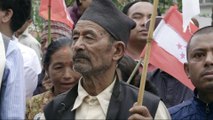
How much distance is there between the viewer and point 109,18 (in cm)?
379

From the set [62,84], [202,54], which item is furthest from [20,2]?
[202,54]

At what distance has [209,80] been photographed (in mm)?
3994

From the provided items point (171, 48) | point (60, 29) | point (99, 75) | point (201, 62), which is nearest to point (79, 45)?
point (99, 75)

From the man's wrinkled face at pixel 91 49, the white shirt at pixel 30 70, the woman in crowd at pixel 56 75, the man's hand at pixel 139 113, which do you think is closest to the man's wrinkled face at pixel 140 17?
the woman in crowd at pixel 56 75

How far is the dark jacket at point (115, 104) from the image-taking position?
358 cm

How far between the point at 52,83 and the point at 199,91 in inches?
53.7

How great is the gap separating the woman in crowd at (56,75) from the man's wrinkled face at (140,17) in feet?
3.28

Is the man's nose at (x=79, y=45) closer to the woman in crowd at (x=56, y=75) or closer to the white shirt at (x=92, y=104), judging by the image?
the white shirt at (x=92, y=104)

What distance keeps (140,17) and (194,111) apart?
2.21 m

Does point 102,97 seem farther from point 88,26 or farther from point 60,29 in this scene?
point 60,29

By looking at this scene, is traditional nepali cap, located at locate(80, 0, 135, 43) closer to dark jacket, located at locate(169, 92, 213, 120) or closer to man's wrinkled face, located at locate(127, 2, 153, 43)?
dark jacket, located at locate(169, 92, 213, 120)

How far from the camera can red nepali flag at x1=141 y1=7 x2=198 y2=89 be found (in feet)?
16.1

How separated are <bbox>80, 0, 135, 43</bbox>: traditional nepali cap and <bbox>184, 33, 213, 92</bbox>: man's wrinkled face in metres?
0.50

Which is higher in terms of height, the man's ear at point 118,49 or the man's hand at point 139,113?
the man's ear at point 118,49
